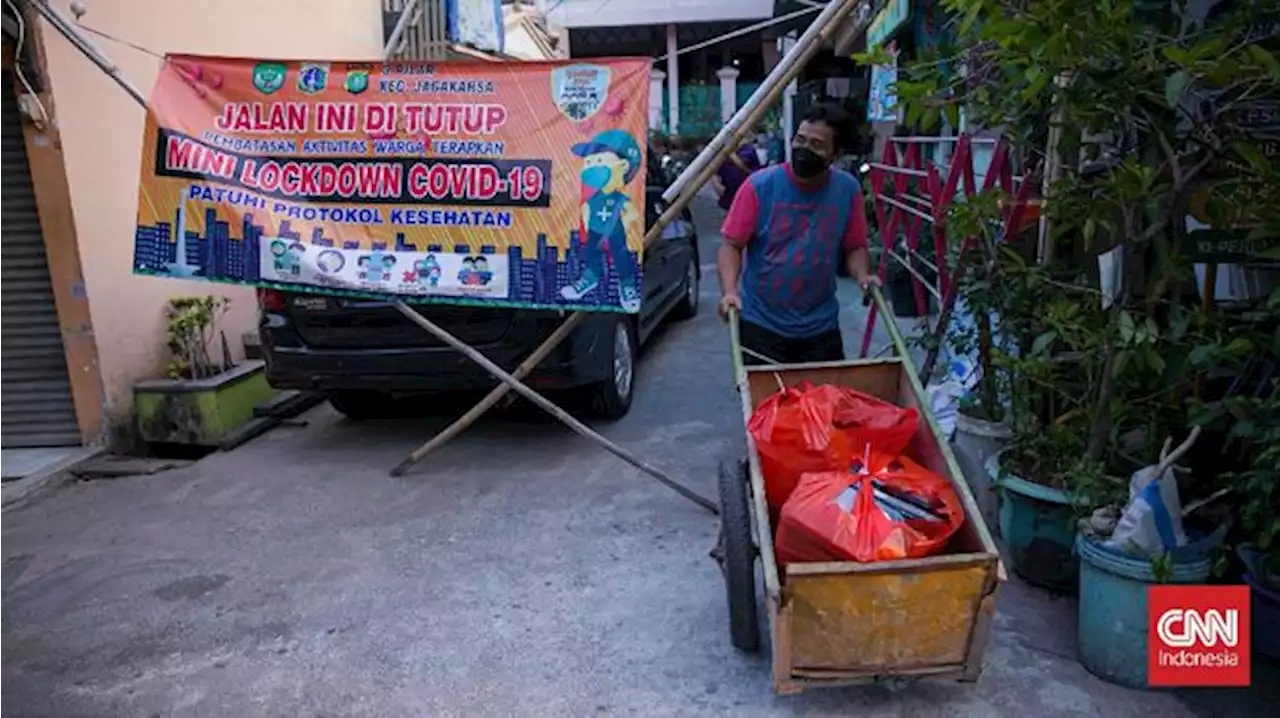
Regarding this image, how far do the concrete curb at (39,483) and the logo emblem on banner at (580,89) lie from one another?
370 cm

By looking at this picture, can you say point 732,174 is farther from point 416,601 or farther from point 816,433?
point 816,433

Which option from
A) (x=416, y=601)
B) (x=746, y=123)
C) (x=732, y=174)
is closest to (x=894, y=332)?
(x=746, y=123)

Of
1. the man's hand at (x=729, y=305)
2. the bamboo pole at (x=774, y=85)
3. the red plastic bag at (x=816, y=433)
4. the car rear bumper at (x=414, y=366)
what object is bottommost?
the car rear bumper at (x=414, y=366)

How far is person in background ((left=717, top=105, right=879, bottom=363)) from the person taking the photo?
4004 mm

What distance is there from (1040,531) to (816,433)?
1118mm

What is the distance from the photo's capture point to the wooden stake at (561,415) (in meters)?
4.87

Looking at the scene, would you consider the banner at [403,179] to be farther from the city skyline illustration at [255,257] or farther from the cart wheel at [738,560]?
the cart wheel at [738,560]

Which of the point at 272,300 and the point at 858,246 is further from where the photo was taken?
the point at 272,300

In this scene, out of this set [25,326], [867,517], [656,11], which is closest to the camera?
[867,517]

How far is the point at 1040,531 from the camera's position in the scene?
3.80 metres

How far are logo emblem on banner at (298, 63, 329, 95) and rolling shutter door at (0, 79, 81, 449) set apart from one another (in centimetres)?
212

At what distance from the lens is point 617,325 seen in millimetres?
6340

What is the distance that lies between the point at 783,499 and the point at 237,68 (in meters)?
3.65

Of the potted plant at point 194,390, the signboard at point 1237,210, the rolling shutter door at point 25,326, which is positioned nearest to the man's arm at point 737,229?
the signboard at point 1237,210
